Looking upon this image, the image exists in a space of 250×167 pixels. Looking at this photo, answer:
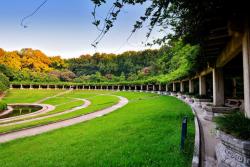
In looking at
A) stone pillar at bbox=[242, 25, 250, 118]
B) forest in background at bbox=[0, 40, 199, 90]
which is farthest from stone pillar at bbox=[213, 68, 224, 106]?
forest in background at bbox=[0, 40, 199, 90]

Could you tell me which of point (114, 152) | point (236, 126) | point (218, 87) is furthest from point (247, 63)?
point (218, 87)

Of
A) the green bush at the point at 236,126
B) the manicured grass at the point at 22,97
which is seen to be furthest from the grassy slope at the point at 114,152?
the manicured grass at the point at 22,97

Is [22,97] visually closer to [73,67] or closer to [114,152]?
[114,152]

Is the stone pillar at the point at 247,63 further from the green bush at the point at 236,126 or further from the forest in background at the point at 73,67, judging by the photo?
the forest in background at the point at 73,67

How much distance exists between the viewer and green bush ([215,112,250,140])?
13.7 ft

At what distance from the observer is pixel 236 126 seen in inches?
174

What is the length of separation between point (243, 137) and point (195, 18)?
214cm

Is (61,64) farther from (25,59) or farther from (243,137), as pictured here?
(243,137)

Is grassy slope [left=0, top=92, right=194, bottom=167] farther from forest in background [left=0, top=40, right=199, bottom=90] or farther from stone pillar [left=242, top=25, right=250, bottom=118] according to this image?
forest in background [left=0, top=40, right=199, bottom=90]

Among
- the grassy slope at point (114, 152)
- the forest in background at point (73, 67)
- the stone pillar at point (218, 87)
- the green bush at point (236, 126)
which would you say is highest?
the forest in background at point (73, 67)

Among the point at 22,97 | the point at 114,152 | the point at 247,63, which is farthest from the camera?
the point at 22,97

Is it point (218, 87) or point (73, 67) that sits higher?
point (73, 67)

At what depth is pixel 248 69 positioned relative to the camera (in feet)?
17.2

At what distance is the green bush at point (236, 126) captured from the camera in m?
4.19
